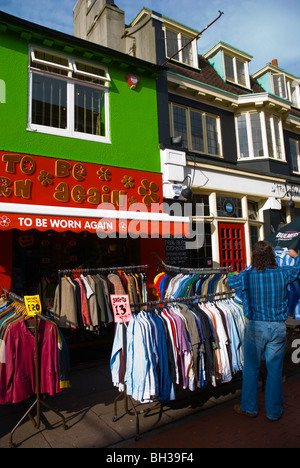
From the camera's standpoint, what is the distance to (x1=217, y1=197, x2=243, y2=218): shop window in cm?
973

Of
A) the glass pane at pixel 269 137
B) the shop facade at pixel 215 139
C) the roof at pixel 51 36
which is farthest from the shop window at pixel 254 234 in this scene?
the roof at pixel 51 36

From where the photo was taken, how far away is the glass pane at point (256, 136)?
1105 cm

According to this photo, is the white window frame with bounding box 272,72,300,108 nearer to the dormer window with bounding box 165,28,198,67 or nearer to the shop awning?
the dormer window with bounding box 165,28,198,67

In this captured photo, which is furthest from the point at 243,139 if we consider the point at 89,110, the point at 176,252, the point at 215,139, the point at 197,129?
the point at 89,110

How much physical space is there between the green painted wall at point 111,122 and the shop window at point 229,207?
99.5 inches

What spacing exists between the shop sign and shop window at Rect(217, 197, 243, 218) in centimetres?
242

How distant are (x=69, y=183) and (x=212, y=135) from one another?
5481 mm

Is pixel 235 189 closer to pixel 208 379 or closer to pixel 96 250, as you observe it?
pixel 96 250

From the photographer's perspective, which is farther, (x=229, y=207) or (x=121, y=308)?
(x=229, y=207)

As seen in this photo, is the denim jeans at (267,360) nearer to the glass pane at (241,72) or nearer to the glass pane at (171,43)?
the glass pane at (171,43)

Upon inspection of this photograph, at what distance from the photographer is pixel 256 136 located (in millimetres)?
11086

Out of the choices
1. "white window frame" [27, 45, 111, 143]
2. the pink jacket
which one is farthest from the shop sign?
the pink jacket

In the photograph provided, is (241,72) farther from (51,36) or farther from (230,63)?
(51,36)

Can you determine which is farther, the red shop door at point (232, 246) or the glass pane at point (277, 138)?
the glass pane at point (277, 138)
